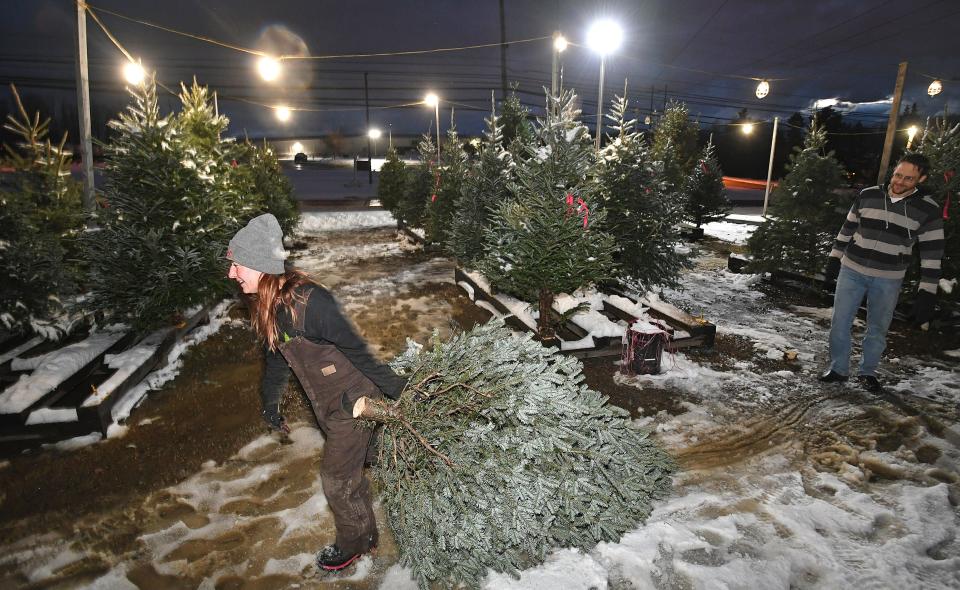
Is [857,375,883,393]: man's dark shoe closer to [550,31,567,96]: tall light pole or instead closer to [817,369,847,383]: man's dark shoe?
[817,369,847,383]: man's dark shoe

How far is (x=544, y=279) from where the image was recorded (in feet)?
20.5

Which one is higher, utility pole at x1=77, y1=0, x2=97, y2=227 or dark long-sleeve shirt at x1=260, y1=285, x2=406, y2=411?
utility pole at x1=77, y1=0, x2=97, y2=227

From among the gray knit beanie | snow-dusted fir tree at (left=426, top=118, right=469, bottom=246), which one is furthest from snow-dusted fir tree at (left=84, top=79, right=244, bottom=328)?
snow-dusted fir tree at (left=426, top=118, right=469, bottom=246)

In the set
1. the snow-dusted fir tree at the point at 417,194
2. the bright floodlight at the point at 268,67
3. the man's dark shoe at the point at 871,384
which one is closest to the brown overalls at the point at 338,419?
the man's dark shoe at the point at 871,384

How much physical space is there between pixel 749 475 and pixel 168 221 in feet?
24.2

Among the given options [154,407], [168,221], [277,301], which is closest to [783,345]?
[277,301]

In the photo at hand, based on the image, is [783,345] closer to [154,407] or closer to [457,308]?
[457,308]

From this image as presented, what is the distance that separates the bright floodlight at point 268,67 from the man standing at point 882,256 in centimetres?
991

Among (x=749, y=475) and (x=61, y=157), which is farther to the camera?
(x=61, y=157)

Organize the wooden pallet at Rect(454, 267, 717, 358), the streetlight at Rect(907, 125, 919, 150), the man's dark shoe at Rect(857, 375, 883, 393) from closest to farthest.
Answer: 1. the man's dark shoe at Rect(857, 375, 883, 393)
2. the wooden pallet at Rect(454, 267, 717, 358)
3. the streetlight at Rect(907, 125, 919, 150)

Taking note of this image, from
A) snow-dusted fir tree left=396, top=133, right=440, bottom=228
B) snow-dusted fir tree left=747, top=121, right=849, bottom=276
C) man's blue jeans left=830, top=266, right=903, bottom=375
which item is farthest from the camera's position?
snow-dusted fir tree left=396, top=133, right=440, bottom=228

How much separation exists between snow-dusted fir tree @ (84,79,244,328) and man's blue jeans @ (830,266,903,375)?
777 cm

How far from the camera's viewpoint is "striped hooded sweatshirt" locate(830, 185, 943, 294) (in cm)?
482

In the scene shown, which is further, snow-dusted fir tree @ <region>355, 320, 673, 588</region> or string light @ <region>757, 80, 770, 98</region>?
string light @ <region>757, 80, 770, 98</region>
